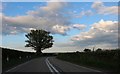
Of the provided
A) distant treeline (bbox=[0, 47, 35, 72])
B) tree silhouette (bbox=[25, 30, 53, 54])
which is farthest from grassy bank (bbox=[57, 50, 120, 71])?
tree silhouette (bbox=[25, 30, 53, 54])

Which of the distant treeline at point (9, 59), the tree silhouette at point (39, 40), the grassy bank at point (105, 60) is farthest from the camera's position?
the tree silhouette at point (39, 40)

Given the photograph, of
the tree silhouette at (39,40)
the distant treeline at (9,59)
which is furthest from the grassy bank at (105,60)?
the tree silhouette at (39,40)

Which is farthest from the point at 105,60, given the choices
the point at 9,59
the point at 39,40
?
the point at 39,40

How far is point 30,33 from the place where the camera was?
13250cm

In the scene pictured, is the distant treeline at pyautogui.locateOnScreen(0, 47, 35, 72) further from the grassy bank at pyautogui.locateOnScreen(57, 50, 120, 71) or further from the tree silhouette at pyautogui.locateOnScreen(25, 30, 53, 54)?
the tree silhouette at pyautogui.locateOnScreen(25, 30, 53, 54)

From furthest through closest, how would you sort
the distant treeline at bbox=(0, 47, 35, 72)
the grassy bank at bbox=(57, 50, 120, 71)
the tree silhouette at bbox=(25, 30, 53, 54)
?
the tree silhouette at bbox=(25, 30, 53, 54), the distant treeline at bbox=(0, 47, 35, 72), the grassy bank at bbox=(57, 50, 120, 71)

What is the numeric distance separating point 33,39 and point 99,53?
8714 cm

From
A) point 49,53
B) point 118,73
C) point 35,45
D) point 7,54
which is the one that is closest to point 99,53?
point 7,54

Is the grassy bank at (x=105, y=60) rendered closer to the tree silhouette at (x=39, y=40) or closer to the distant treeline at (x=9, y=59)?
the distant treeline at (x=9, y=59)

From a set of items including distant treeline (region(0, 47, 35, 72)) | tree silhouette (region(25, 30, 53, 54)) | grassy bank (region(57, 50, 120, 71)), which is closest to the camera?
grassy bank (region(57, 50, 120, 71))

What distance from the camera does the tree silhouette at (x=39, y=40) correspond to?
A: 12825 centimetres

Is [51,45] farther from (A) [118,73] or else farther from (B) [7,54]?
(A) [118,73]

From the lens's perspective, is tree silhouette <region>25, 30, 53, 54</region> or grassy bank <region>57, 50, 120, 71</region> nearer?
grassy bank <region>57, 50, 120, 71</region>

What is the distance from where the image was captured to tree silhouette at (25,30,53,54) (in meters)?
128
